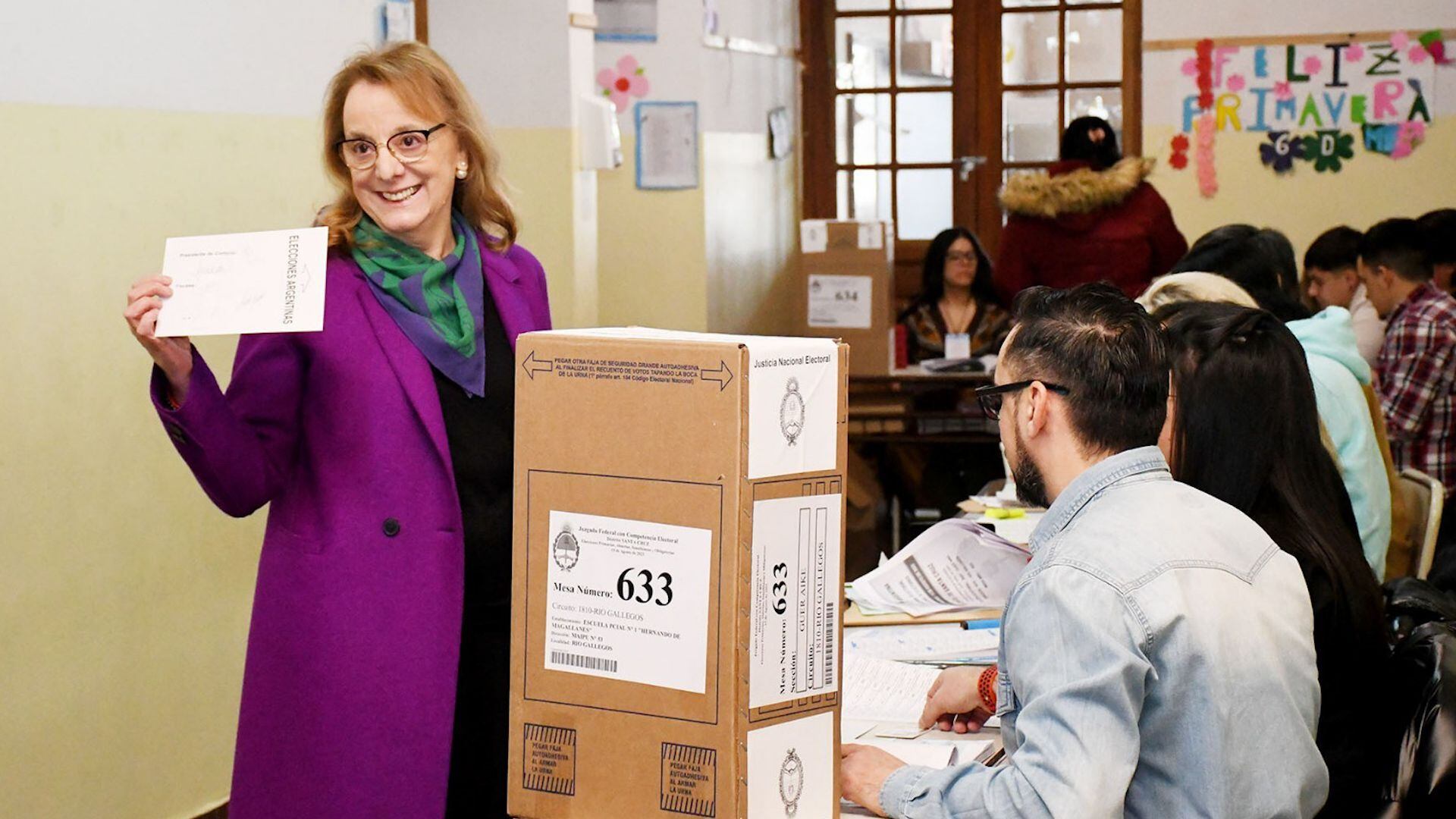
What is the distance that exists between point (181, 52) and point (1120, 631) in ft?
8.25

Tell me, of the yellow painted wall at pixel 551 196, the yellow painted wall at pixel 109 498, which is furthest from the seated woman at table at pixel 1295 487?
Result: the yellow painted wall at pixel 551 196

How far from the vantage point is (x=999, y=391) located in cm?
157

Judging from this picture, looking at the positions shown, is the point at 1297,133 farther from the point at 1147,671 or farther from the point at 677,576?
the point at 677,576

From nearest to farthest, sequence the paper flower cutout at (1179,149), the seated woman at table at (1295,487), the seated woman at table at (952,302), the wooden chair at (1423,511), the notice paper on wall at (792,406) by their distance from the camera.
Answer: the notice paper on wall at (792,406), the seated woman at table at (1295,487), the wooden chair at (1423,511), the seated woman at table at (952,302), the paper flower cutout at (1179,149)

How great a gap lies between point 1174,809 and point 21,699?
217 cm

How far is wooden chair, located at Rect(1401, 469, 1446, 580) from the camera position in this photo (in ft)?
9.91

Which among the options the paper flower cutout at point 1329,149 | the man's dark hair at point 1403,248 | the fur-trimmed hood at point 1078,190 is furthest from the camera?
the paper flower cutout at point 1329,149

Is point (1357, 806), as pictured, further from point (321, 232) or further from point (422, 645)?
point (321, 232)

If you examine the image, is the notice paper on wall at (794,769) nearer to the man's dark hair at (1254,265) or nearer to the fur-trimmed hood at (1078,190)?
the man's dark hair at (1254,265)

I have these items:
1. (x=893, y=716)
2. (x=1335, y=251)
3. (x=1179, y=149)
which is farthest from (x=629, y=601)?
(x=1179, y=149)

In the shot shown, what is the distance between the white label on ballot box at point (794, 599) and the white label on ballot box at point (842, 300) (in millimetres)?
4431

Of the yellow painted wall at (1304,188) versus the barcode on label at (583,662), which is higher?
the yellow painted wall at (1304,188)

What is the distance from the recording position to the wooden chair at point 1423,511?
302 centimetres

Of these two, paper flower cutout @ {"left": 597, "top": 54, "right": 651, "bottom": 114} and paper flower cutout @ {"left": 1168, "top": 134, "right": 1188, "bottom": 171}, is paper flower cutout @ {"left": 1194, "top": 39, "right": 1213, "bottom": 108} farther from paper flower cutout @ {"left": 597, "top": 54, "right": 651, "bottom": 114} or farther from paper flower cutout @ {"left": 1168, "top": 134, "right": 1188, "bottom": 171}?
paper flower cutout @ {"left": 597, "top": 54, "right": 651, "bottom": 114}
